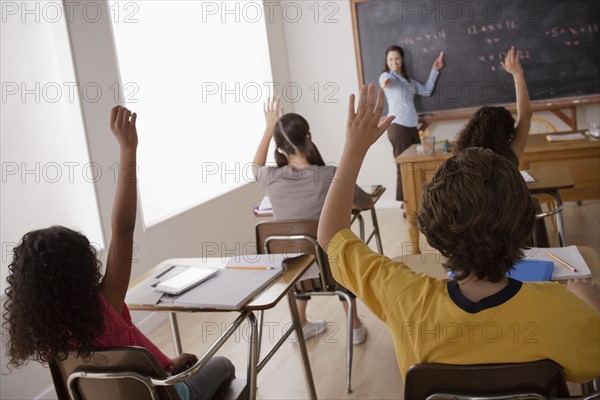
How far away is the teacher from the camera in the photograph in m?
5.51

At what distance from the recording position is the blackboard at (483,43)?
516cm

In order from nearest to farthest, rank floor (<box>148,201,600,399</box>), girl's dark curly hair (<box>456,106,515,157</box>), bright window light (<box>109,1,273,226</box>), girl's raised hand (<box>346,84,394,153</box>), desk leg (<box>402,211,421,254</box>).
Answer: girl's raised hand (<box>346,84,394,153</box>)
floor (<box>148,201,600,399</box>)
girl's dark curly hair (<box>456,106,515,157</box>)
desk leg (<box>402,211,421,254</box>)
bright window light (<box>109,1,273,226</box>)

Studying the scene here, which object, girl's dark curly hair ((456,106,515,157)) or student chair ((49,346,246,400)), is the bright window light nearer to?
girl's dark curly hair ((456,106,515,157))

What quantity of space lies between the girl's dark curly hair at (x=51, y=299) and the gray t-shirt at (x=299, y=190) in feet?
4.48

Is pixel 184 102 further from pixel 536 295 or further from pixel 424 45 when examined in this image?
pixel 536 295

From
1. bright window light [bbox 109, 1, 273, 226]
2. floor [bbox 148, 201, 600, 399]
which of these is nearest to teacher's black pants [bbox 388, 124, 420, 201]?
bright window light [bbox 109, 1, 273, 226]

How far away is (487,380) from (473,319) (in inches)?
4.5

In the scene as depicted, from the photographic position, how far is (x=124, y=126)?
5.45ft

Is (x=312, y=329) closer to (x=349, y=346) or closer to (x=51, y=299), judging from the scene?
(x=349, y=346)

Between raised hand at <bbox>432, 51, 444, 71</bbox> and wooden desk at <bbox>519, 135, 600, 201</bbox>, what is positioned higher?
raised hand at <bbox>432, 51, 444, 71</bbox>

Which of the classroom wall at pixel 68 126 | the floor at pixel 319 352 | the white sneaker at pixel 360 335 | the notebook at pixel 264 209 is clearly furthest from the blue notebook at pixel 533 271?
the classroom wall at pixel 68 126

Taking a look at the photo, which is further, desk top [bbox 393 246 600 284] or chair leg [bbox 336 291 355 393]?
chair leg [bbox 336 291 355 393]

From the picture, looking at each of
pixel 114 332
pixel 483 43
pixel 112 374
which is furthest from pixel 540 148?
pixel 112 374

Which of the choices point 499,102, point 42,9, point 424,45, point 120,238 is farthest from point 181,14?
point 120,238
